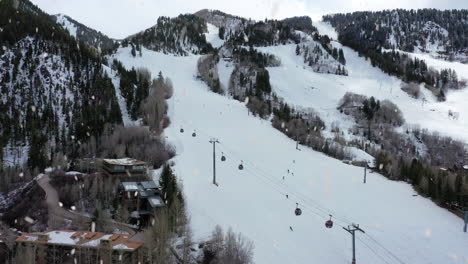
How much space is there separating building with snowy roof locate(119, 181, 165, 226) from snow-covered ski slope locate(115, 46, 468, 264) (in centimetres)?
502

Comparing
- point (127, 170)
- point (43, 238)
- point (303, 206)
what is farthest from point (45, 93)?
point (303, 206)

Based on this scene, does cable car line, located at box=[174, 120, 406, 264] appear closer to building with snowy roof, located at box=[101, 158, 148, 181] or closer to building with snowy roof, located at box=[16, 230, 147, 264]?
building with snowy roof, located at box=[101, 158, 148, 181]

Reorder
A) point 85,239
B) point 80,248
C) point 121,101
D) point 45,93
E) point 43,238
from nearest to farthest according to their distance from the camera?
1. point 80,248
2. point 85,239
3. point 43,238
4. point 121,101
5. point 45,93

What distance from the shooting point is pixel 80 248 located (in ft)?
141

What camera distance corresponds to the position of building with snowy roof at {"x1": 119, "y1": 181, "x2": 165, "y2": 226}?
53.1 meters

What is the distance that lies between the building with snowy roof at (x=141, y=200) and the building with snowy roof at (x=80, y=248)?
697cm

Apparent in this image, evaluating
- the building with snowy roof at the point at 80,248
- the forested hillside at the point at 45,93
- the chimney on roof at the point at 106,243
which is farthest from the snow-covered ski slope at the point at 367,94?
the chimney on roof at the point at 106,243

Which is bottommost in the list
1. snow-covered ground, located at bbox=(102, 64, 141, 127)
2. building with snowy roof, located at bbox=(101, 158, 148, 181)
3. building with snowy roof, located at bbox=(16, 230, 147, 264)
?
building with snowy roof, located at bbox=(16, 230, 147, 264)

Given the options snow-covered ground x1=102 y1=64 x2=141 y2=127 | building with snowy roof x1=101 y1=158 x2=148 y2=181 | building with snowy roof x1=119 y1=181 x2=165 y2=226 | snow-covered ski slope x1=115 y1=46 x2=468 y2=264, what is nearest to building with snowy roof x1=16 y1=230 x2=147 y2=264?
building with snowy roof x1=119 y1=181 x2=165 y2=226

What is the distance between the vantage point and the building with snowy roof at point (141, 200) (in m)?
53.1

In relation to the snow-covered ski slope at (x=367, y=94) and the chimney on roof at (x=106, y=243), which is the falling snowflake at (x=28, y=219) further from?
the snow-covered ski slope at (x=367, y=94)

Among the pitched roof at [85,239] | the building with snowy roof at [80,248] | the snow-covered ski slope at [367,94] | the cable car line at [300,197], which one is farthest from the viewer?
the snow-covered ski slope at [367,94]

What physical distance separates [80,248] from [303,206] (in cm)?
3131

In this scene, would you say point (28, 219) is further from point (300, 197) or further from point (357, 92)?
point (357, 92)
